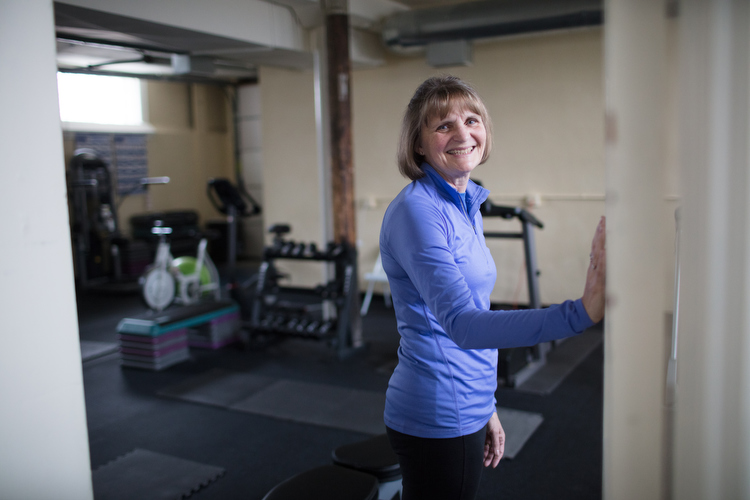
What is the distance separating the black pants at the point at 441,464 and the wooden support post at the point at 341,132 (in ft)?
10.9

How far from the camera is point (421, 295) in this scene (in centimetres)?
105

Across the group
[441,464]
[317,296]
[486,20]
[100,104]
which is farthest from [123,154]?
[441,464]

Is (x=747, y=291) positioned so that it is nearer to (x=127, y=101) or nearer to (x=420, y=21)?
(x=420, y=21)

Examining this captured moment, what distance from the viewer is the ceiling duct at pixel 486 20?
4.23 metres

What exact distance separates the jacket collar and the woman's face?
2cm

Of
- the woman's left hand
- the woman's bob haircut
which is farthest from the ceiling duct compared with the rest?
the woman's left hand

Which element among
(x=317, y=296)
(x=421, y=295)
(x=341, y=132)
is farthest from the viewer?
(x=317, y=296)

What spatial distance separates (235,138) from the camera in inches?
369

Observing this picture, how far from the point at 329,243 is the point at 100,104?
→ 5.10m

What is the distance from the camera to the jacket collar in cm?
115

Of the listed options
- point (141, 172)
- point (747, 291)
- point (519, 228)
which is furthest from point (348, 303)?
point (141, 172)

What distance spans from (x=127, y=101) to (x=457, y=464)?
27.8ft

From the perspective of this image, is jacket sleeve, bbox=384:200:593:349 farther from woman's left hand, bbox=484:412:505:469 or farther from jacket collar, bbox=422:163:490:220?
woman's left hand, bbox=484:412:505:469

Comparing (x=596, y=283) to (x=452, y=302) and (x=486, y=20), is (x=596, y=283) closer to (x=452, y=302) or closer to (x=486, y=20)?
(x=452, y=302)
